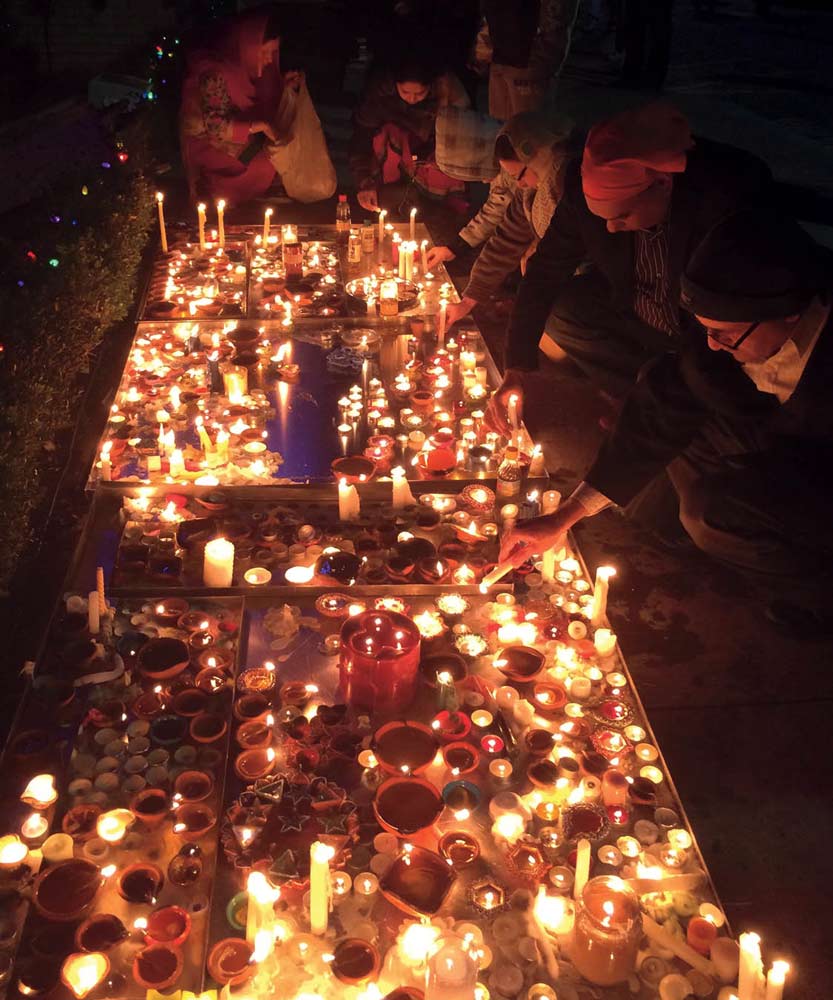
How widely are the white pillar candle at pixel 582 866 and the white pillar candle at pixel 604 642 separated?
0.96 m

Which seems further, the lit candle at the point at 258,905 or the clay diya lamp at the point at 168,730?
the clay diya lamp at the point at 168,730

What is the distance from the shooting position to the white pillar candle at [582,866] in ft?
8.23

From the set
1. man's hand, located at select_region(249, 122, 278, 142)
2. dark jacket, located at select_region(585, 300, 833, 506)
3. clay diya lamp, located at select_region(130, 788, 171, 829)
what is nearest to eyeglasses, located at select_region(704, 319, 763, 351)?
dark jacket, located at select_region(585, 300, 833, 506)

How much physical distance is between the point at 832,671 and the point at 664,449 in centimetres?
121

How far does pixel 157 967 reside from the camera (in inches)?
93.4

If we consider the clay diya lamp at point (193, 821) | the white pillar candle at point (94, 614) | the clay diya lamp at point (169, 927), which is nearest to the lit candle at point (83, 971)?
the clay diya lamp at point (169, 927)

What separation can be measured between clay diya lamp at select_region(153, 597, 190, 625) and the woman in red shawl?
17.6 ft

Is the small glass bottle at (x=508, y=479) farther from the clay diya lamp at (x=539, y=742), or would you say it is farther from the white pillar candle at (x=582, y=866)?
the white pillar candle at (x=582, y=866)

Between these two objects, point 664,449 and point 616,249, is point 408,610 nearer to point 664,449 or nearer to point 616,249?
point 664,449

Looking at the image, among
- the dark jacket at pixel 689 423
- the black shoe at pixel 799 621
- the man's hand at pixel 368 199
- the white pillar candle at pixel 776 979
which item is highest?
the dark jacket at pixel 689 423

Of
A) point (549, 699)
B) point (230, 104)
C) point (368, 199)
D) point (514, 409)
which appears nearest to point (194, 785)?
point (549, 699)

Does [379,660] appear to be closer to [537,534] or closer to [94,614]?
[537,534]

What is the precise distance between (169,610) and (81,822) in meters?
0.93

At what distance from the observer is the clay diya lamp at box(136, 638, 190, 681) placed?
3184mm
